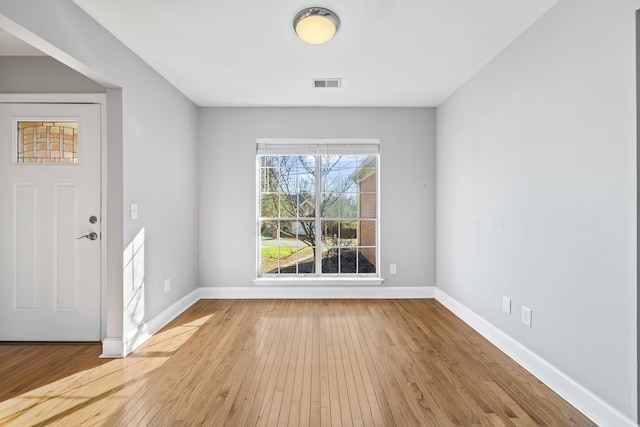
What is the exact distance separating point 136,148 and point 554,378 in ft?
12.0

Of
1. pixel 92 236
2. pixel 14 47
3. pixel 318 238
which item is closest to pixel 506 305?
pixel 318 238

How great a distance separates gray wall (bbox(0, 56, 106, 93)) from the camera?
9.13 ft

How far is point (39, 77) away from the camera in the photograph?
280cm

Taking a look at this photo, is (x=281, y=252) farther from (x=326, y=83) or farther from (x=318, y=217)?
(x=326, y=83)

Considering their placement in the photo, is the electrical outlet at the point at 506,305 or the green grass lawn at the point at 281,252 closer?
the electrical outlet at the point at 506,305

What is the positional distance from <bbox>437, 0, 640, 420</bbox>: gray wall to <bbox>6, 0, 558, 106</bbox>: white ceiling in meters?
0.32

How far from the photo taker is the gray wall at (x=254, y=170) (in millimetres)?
4246

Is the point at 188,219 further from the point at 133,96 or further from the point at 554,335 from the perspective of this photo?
the point at 554,335

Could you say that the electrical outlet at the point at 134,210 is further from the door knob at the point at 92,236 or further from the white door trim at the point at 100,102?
the door knob at the point at 92,236

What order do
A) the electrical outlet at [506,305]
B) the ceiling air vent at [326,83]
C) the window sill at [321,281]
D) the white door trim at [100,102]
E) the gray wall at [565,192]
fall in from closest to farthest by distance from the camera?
the gray wall at [565,192], the electrical outlet at [506,305], the white door trim at [100,102], the ceiling air vent at [326,83], the window sill at [321,281]

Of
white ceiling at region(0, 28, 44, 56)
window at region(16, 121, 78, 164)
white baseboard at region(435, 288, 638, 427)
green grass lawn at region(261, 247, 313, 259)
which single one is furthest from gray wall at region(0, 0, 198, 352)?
white baseboard at region(435, 288, 638, 427)

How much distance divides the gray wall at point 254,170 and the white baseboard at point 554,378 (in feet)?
4.72

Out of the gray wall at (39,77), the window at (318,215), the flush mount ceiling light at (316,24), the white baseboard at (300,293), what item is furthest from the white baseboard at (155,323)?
the flush mount ceiling light at (316,24)

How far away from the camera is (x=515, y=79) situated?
2.56m
